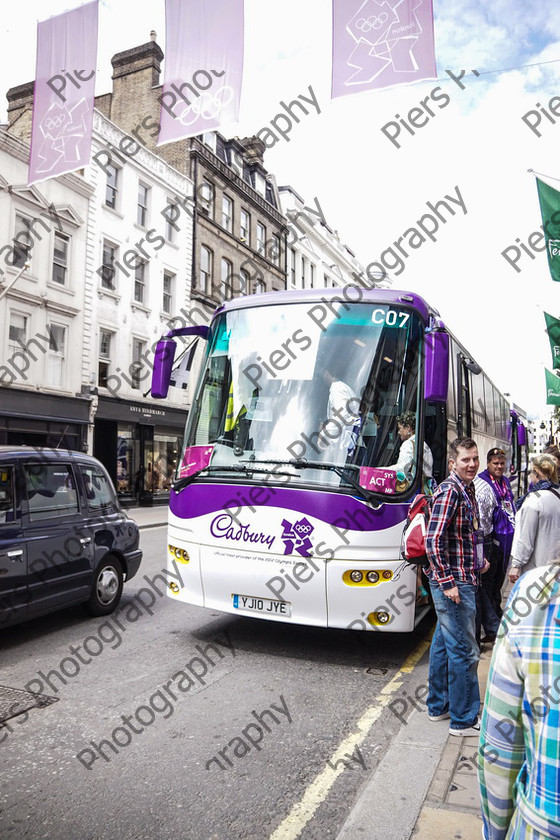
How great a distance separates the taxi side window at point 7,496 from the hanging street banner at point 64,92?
529cm

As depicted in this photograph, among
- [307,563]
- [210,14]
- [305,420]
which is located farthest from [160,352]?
[210,14]

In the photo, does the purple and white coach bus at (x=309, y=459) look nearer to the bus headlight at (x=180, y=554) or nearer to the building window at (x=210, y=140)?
the bus headlight at (x=180, y=554)

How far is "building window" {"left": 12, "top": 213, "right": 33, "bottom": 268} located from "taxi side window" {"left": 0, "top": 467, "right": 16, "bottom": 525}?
15.9 meters

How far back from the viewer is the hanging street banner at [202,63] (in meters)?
7.71

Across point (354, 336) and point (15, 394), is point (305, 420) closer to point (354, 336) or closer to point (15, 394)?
point (354, 336)

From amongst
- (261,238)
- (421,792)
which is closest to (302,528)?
(421,792)

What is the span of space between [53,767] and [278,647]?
2.80 meters

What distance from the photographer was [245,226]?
3456 cm

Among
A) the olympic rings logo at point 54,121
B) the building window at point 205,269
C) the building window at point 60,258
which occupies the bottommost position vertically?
the olympic rings logo at point 54,121

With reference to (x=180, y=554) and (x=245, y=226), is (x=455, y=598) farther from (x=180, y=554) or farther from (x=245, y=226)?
(x=245, y=226)

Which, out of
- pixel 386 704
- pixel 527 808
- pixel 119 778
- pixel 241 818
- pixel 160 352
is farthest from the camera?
pixel 160 352

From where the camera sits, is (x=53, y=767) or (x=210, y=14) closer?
(x=53, y=767)

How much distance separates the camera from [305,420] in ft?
19.8

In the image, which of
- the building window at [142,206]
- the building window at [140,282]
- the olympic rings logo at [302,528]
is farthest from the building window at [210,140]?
the olympic rings logo at [302,528]
